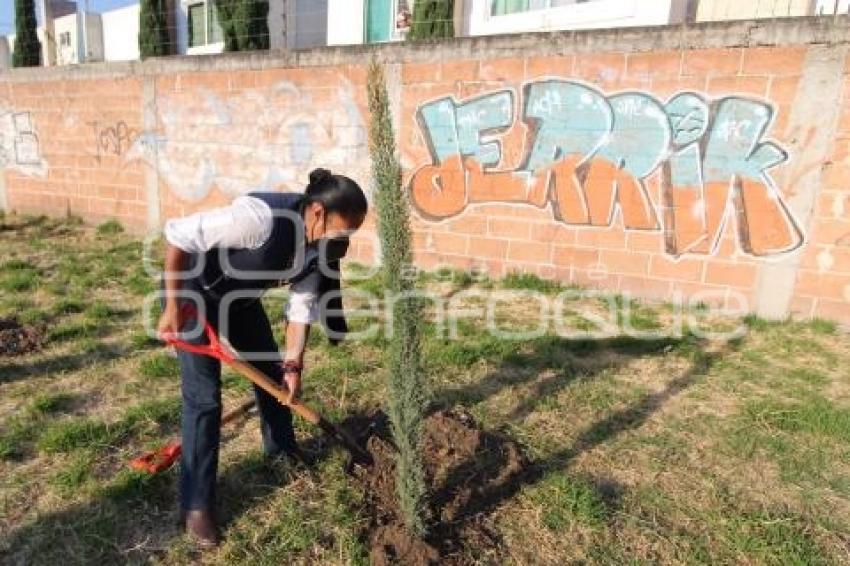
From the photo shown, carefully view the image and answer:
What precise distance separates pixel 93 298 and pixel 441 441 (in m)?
4.43

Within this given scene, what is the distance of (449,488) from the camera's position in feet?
9.66

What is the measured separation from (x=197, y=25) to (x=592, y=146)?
15349 millimetres

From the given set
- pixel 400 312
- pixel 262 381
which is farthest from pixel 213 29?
pixel 400 312

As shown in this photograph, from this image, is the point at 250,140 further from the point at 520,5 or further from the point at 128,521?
the point at 128,521

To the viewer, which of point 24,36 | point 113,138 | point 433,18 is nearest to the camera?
point 113,138

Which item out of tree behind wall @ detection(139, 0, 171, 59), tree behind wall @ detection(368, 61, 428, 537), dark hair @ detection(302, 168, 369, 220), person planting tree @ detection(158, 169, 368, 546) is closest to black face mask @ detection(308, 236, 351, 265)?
person planting tree @ detection(158, 169, 368, 546)

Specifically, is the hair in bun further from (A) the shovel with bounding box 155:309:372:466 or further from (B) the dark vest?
(A) the shovel with bounding box 155:309:372:466

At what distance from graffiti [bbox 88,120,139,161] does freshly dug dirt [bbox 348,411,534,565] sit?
23.5ft

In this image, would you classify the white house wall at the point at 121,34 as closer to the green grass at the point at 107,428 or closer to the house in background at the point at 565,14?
the house in background at the point at 565,14

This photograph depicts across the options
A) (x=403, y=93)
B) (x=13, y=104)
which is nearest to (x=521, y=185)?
(x=403, y=93)

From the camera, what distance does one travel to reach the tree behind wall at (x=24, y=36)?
57.0 feet

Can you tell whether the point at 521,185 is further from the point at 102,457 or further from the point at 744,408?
the point at 102,457

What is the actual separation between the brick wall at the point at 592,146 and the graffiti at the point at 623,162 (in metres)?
0.01

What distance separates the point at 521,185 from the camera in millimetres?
6348
